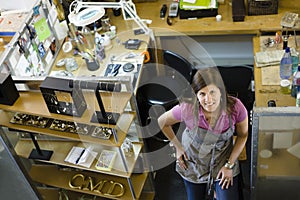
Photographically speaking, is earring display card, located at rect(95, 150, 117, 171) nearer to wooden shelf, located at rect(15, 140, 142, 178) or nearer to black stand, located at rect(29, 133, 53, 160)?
wooden shelf, located at rect(15, 140, 142, 178)

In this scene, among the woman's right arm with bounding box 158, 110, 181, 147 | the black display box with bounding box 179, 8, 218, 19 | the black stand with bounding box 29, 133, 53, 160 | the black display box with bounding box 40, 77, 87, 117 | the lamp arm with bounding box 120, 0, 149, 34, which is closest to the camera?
the black display box with bounding box 40, 77, 87, 117

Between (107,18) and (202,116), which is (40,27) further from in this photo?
(202,116)

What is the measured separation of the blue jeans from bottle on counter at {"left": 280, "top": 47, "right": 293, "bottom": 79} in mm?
698

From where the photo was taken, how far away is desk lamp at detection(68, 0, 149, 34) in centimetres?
284

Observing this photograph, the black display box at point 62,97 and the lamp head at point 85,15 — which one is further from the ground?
the lamp head at point 85,15

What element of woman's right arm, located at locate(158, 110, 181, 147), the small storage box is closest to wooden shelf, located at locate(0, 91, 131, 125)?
woman's right arm, located at locate(158, 110, 181, 147)

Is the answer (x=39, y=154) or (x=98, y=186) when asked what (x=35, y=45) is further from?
(x=98, y=186)

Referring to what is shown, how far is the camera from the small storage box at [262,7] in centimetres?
312

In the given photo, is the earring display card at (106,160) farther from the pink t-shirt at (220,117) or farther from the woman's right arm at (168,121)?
the pink t-shirt at (220,117)

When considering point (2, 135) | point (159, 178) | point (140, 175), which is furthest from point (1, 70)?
point (159, 178)

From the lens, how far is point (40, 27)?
2.83m

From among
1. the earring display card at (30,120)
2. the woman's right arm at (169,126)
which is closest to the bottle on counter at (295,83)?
the woman's right arm at (169,126)

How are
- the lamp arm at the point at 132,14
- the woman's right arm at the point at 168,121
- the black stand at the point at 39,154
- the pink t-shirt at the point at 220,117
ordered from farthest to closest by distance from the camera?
the lamp arm at the point at 132,14, the black stand at the point at 39,154, the woman's right arm at the point at 168,121, the pink t-shirt at the point at 220,117

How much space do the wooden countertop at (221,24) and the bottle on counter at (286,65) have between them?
0.45 m
